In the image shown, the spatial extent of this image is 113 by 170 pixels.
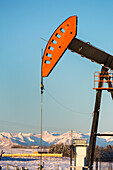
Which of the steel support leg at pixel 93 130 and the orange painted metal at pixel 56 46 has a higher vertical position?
the orange painted metal at pixel 56 46

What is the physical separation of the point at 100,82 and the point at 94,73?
75cm

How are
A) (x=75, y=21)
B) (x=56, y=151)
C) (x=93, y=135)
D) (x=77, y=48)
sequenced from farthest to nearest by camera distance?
(x=56, y=151), (x=93, y=135), (x=77, y=48), (x=75, y=21)

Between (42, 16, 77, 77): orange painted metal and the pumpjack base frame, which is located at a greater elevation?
(42, 16, 77, 77): orange painted metal

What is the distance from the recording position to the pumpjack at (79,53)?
899 inches

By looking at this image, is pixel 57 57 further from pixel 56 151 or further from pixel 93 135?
pixel 56 151

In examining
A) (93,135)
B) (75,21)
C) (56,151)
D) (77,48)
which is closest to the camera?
(75,21)

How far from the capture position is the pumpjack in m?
22.8

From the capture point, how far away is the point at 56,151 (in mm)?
89500

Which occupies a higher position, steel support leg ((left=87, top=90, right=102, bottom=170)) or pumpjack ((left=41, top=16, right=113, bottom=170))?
pumpjack ((left=41, top=16, right=113, bottom=170))

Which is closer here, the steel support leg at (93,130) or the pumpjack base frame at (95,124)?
the pumpjack base frame at (95,124)

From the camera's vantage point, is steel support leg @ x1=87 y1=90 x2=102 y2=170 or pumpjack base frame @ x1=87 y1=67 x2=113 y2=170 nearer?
pumpjack base frame @ x1=87 y1=67 x2=113 y2=170

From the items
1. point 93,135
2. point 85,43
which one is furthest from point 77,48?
point 93,135

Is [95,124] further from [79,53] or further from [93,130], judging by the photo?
[79,53]

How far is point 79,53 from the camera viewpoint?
2483cm
